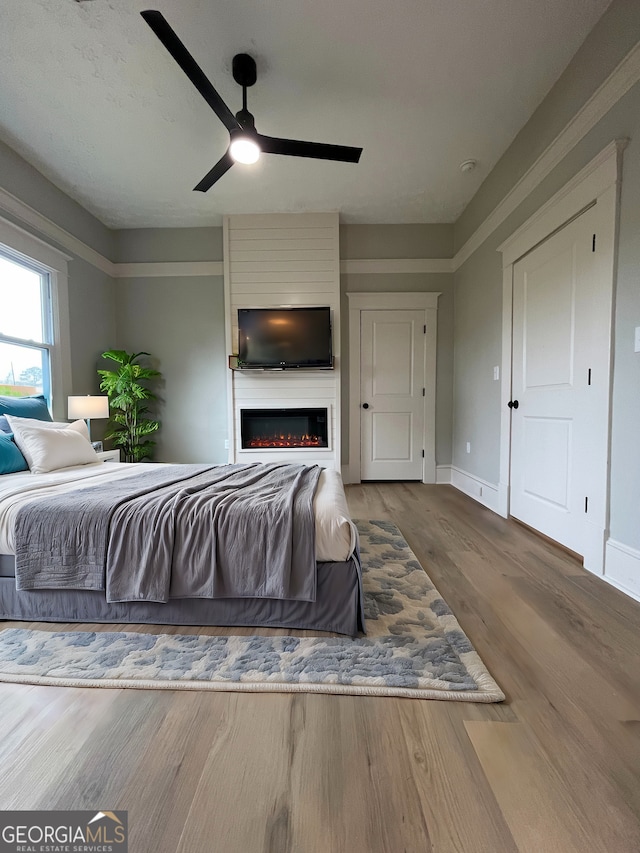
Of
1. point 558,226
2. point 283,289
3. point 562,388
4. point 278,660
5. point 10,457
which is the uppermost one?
point 283,289

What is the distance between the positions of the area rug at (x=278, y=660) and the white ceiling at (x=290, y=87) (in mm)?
2980

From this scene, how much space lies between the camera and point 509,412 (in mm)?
2811

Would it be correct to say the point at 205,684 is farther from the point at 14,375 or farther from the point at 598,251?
the point at 14,375

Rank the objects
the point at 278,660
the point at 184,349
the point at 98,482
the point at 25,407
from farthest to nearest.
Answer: the point at 184,349 → the point at 25,407 → the point at 98,482 → the point at 278,660

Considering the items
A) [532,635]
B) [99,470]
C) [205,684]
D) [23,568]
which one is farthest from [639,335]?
[99,470]

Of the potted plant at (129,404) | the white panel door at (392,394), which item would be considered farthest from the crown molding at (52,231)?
the white panel door at (392,394)

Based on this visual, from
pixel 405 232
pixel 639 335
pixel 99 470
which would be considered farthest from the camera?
pixel 405 232

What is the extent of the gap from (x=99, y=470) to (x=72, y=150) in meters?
2.62

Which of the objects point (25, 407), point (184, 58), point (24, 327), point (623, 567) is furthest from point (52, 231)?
point (623, 567)

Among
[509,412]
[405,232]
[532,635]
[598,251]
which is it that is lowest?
[532,635]

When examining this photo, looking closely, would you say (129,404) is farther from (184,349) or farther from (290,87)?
(290,87)

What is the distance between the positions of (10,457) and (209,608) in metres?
1.63

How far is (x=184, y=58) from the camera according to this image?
1.62 meters

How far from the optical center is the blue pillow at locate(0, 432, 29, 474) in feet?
6.69
